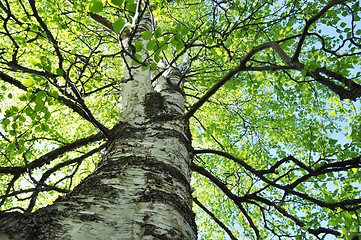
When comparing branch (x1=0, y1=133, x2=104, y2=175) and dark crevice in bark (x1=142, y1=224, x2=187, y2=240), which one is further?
branch (x1=0, y1=133, x2=104, y2=175)

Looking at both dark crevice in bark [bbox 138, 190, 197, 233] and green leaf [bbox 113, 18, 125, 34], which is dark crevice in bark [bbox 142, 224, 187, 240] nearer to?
dark crevice in bark [bbox 138, 190, 197, 233]

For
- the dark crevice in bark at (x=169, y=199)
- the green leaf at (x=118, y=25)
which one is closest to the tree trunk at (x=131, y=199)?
the dark crevice in bark at (x=169, y=199)

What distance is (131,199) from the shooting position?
1686 mm

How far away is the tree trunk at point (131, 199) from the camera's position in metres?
1.33

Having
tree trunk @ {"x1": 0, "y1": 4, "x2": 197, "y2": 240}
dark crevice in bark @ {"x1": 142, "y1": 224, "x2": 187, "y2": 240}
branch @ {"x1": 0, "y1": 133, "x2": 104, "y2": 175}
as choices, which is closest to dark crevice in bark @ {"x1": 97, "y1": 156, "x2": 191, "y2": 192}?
tree trunk @ {"x1": 0, "y1": 4, "x2": 197, "y2": 240}

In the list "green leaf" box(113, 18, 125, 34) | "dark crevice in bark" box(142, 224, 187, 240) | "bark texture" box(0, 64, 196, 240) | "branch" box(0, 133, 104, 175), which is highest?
"branch" box(0, 133, 104, 175)

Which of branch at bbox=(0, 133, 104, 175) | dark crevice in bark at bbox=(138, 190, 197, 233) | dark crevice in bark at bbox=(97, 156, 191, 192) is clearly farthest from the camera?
branch at bbox=(0, 133, 104, 175)

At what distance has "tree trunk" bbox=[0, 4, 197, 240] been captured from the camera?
4.35 feet

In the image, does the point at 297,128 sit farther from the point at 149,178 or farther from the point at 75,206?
the point at 75,206

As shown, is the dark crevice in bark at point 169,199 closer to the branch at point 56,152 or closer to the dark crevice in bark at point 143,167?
the dark crevice in bark at point 143,167

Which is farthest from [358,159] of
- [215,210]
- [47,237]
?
[215,210]

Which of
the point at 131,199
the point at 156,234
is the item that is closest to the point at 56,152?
the point at 131,199

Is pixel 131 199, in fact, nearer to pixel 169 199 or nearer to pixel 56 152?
pixel 169 199

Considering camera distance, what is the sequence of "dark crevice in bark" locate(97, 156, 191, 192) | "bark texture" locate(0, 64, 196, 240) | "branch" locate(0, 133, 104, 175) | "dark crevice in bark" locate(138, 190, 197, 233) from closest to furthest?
"bark texture" locate(0, 64, 196, 240) → "dark crevice in bark" locate(138, 190, 197, 233) → "dark crevice in bark" locate(97, 156, 191, 192) → "branch" locate(0, 133, 104, 175)
